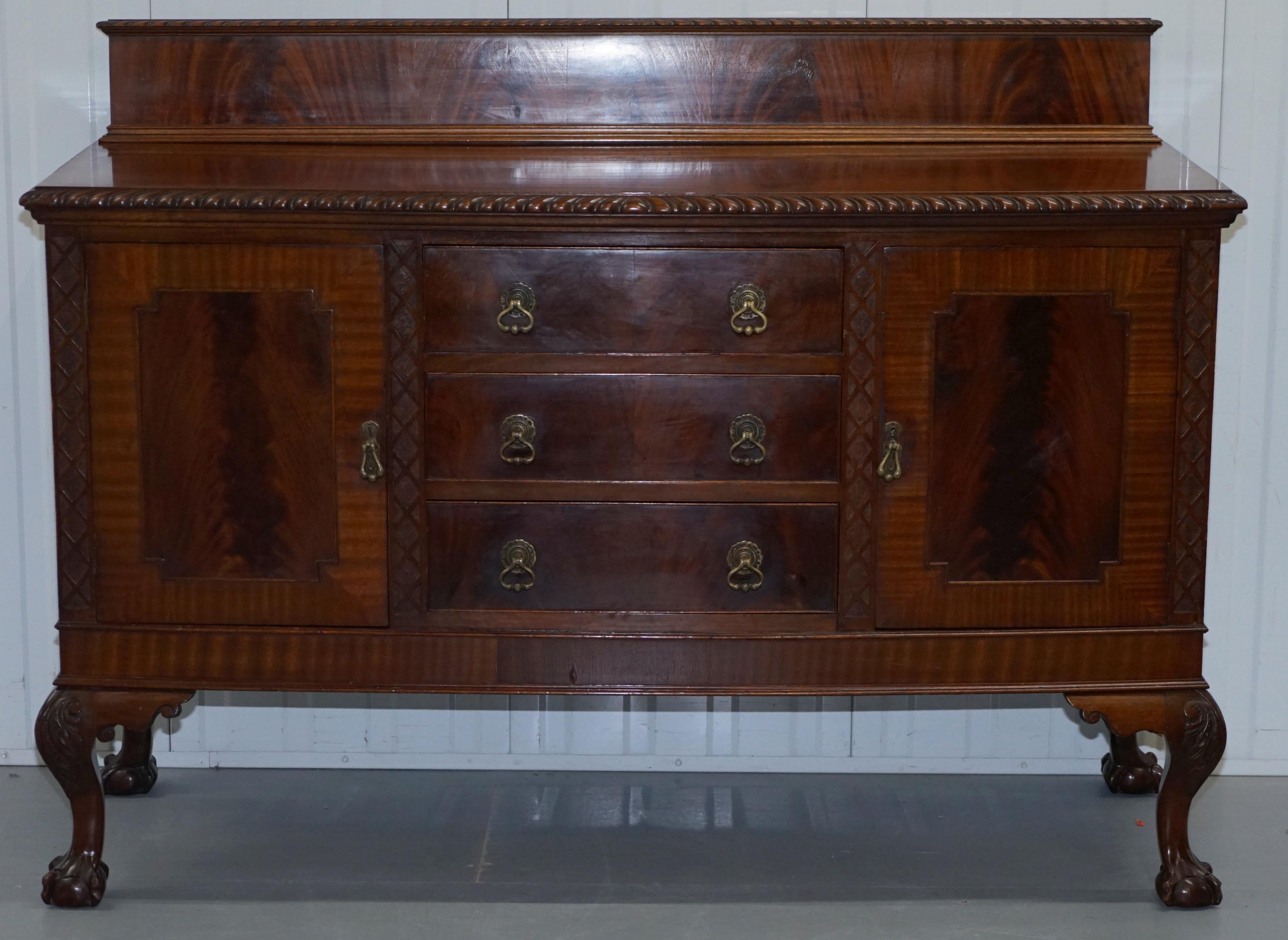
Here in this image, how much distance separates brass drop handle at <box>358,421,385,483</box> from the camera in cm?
216

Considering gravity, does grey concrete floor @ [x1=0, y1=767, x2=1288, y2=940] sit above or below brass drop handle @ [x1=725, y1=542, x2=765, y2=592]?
below

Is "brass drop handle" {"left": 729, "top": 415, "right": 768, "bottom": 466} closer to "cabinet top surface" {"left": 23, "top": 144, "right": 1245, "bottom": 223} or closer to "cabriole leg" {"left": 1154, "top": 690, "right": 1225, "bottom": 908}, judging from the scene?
"cabinet top surface" {"left": 23, "top": 144, "right": 1245, "bottom": 223}

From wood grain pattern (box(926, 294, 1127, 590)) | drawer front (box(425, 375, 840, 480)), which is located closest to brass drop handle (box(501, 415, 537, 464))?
drawer front (box(425, 375, 840, 480))

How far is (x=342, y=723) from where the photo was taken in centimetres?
303

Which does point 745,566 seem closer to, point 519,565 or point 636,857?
point 519,565

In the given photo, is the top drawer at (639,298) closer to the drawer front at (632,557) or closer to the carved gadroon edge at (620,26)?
the drawer front at (632,557)

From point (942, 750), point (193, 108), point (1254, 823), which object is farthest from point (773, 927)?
point (193, 108)

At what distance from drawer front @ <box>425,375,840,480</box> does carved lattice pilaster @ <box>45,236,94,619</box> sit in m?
0.55

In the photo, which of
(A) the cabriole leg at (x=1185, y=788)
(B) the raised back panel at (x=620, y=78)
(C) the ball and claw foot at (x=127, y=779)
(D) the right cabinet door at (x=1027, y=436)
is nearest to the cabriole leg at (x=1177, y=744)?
(A) the cabriole leg at (x=1185, y=788)

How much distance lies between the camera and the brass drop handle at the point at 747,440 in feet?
7.07

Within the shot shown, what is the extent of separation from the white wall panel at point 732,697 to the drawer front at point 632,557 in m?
0.74

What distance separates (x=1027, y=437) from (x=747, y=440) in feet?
1.45

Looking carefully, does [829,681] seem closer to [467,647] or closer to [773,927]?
[773,927]

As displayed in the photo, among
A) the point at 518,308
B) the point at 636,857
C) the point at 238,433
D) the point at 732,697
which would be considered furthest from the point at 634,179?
the point at 636,857
